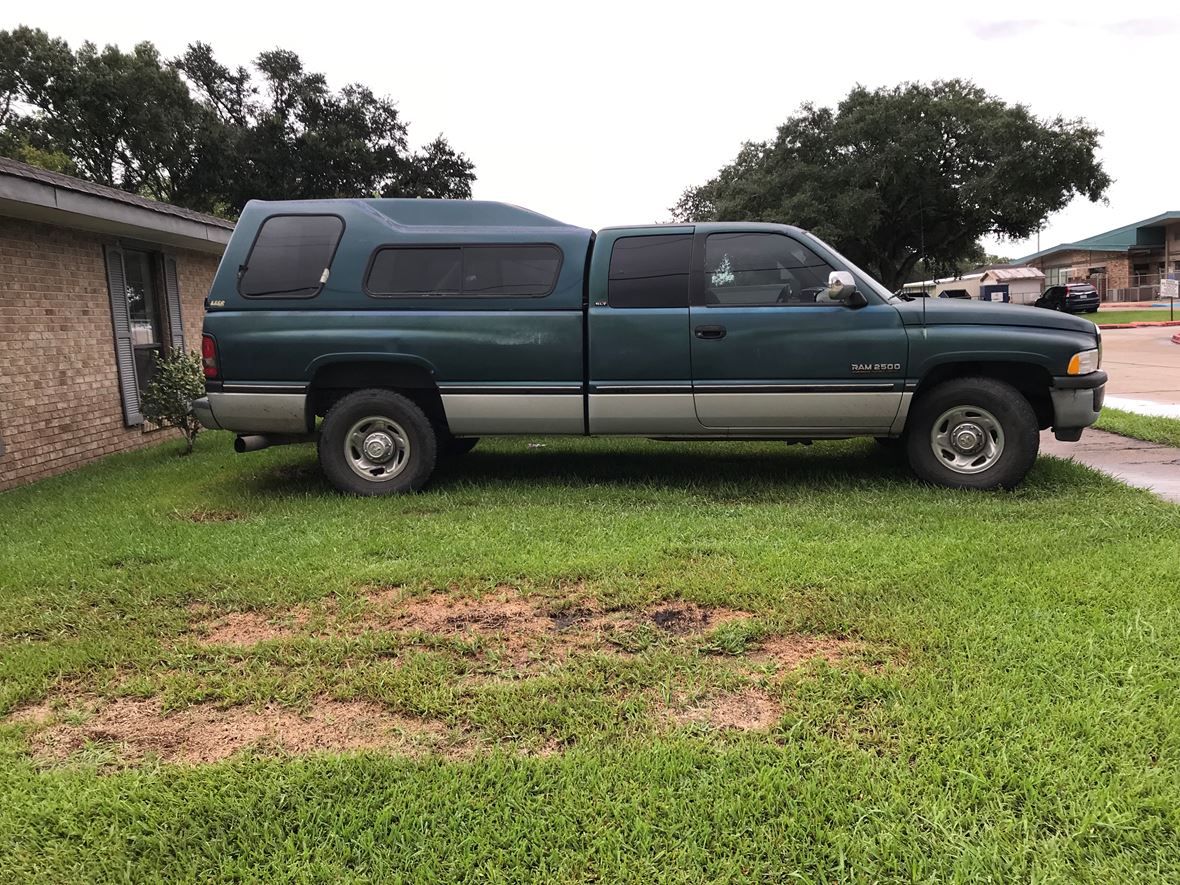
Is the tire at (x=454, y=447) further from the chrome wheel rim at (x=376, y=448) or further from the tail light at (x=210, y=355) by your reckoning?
the tail light at (x=210, y=355)

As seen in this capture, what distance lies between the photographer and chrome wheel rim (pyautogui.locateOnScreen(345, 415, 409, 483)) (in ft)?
20.8

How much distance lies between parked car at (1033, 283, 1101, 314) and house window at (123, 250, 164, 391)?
125 feet

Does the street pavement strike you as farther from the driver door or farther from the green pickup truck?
the driver door

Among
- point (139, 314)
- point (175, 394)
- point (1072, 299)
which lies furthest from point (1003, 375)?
point (1072, 299)

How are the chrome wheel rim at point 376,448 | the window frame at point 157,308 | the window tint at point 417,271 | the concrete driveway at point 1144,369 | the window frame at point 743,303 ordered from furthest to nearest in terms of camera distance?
the concrete driveway at point 1144,369, the window frame at point 157,308, the chrome wheel rim at point 376,448, the window tint at point 417,271, the window frame at point 743,303

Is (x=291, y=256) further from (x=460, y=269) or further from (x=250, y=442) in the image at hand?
(x=250, y=442)

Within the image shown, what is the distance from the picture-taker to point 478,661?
339 centimetres

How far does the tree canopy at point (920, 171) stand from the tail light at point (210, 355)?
28032 mm

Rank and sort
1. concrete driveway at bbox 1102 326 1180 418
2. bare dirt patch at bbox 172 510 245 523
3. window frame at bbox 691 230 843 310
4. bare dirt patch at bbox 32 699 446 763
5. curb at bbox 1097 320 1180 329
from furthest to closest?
1. curb at bbox 1097 320 1180 329
2. concrete driveway at bbox 1102 326 1180 418
3. window frame at bbox 691 230 843 310
4. bare dirt patch at bbox 172 510 245 523
5. bare dirt patch at bbox 32 699 446 763

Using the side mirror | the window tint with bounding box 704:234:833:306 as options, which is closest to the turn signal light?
the window tint with bounding box 704:234:833:306

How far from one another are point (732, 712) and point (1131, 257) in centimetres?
6669

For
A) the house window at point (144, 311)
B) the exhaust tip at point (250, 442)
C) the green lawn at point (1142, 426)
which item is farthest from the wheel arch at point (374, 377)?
the green lawn at point (1142, 426)

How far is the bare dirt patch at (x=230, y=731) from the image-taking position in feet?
9.08

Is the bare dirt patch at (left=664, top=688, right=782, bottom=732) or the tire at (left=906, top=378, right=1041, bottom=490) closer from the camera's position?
the bare dirt patch at (left=664, top=688, right=782, bottom=732)
